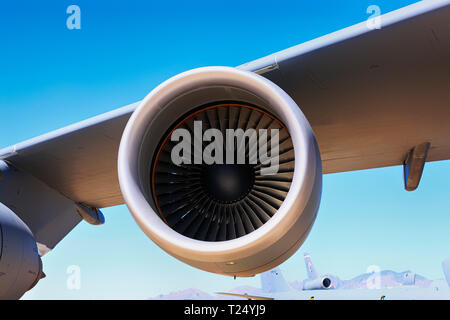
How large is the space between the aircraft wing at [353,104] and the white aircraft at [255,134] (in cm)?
1

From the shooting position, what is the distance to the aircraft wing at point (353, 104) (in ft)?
8.95

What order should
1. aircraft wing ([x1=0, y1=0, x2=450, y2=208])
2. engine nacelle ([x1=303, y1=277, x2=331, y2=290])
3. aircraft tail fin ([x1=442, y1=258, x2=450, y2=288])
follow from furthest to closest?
engine nacelle ([x1=303, y1=277, x2=331, y2=290]) → aircraft tail fin ([x1=442, y1=258, x2=450, y2=288]) → aircraft wing ([x1=0, y1=0, x2=450, y2=208])

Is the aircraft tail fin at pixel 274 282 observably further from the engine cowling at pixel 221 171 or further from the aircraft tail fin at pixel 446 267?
the engine cowling at pixel 221 171

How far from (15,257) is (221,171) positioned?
1699mm

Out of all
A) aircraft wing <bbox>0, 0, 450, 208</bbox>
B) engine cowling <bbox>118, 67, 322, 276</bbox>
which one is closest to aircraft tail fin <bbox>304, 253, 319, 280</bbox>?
aircraft wing <bbox>0, 0, 450, 208</bbox>

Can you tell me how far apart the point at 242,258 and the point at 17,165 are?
9.62 ft

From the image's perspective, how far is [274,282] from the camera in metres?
27.9

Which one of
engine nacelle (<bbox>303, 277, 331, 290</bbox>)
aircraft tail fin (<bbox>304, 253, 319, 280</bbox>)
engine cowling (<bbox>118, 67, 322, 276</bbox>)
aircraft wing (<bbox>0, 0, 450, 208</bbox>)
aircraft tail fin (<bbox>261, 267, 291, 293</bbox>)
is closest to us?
engine cowling (<bbox>118, 67, 322, 276</bbox>)

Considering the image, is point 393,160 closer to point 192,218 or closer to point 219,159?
point 219,159

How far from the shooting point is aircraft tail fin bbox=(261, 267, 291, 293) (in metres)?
27.8

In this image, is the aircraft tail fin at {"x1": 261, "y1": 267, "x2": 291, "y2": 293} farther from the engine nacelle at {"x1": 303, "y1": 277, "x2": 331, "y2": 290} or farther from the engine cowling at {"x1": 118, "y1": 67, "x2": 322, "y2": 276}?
the engine cowling at {"x1": 118, "y1": 67, "x2": 322, "y2": 276}

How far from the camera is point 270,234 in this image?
2.15m

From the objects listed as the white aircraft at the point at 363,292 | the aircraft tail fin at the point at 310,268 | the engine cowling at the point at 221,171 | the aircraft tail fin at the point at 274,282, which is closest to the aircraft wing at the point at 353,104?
the engine cowling at the point at 221,171
